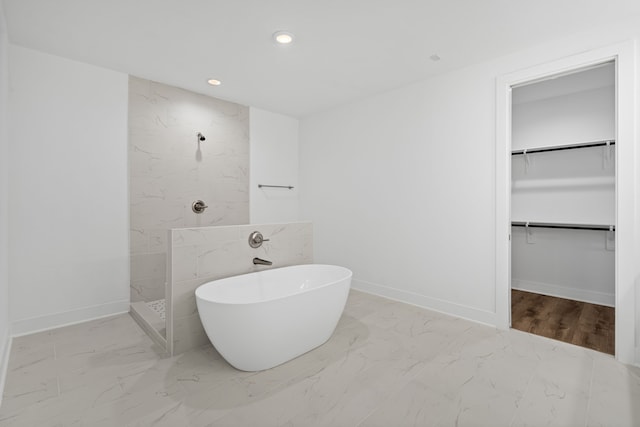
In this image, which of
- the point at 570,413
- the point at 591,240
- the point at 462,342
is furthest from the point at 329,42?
the point at 591,240

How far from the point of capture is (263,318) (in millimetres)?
1801

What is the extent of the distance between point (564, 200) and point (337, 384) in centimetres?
332

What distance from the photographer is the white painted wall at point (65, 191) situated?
8.07 feet

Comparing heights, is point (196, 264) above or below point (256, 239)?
below

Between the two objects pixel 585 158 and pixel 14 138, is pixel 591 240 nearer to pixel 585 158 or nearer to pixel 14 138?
pixel 585 158

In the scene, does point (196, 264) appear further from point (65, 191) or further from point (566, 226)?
point (566, 226)

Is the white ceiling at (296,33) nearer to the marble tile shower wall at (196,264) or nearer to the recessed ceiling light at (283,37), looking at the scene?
the recessed ceiling light at (283,37)

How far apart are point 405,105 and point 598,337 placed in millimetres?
2643

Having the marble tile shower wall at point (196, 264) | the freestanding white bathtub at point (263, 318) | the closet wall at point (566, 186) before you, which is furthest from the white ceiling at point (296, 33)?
the freestanding white bathtub at point (263, 318)

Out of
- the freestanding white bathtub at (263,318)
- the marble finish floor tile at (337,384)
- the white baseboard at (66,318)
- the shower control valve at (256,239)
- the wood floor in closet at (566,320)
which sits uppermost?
the shower control valve at (256,239)

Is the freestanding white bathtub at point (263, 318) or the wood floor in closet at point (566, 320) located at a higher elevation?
the freestanding white bathtub at point (263, 318)

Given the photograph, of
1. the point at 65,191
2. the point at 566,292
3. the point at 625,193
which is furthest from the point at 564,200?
the point at 65,191

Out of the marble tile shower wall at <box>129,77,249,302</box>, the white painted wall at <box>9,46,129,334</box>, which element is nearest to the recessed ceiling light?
the marble tile shower wall at <box>129,77,249,302</box>

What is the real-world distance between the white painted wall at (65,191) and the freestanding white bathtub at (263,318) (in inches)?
58.4
